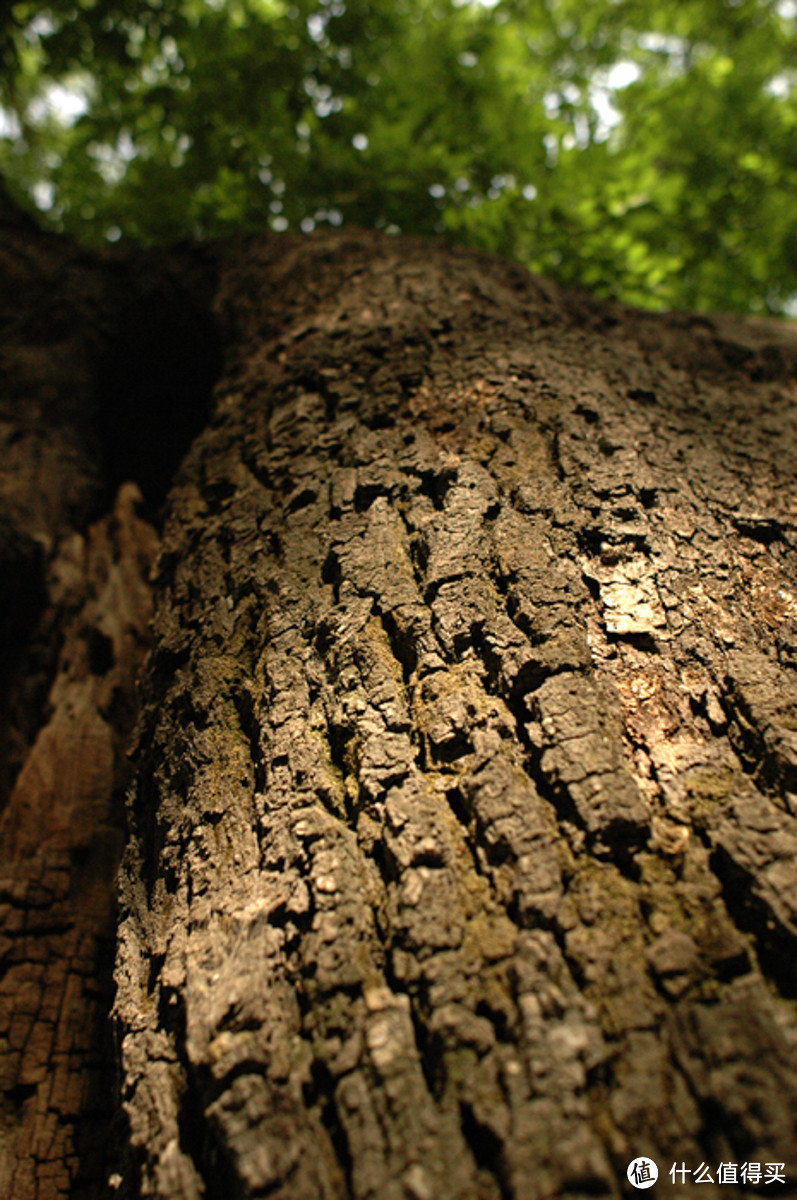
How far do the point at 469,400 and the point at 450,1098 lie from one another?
181 cm

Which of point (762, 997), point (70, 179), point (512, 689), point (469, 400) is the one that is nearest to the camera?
point (762, 997)

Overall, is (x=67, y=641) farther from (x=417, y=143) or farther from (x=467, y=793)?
(x=417, y=143)

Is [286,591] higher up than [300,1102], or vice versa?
[286,591]

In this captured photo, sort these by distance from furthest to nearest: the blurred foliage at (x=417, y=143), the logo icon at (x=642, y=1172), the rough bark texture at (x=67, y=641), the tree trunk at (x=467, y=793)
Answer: the blurred foliage at (x=417, y=143)
the rough bark texture at (x=67, y=641)
the tree trunk at (x=467, y=793)
the logo icon at (x=642, y=1172)

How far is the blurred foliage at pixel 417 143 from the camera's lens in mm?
3600

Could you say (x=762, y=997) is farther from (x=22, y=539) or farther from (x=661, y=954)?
(x=22, y=539)

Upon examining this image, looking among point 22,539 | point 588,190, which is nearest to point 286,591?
point 22,539

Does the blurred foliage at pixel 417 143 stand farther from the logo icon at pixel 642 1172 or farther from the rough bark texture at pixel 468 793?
the logo icon at pixel 642 1172

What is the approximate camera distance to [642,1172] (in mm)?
892

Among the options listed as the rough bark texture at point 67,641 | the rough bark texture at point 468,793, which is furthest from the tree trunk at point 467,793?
the rough bark texture at point 67,641

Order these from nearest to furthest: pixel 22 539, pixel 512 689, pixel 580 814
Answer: pixel 580 814 < pixel 512 689 < pixel 22 539

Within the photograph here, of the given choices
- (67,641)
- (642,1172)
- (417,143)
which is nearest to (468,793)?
(642,1172)

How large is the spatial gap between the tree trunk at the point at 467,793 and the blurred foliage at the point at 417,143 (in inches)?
65.6

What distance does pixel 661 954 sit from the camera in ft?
3.49
